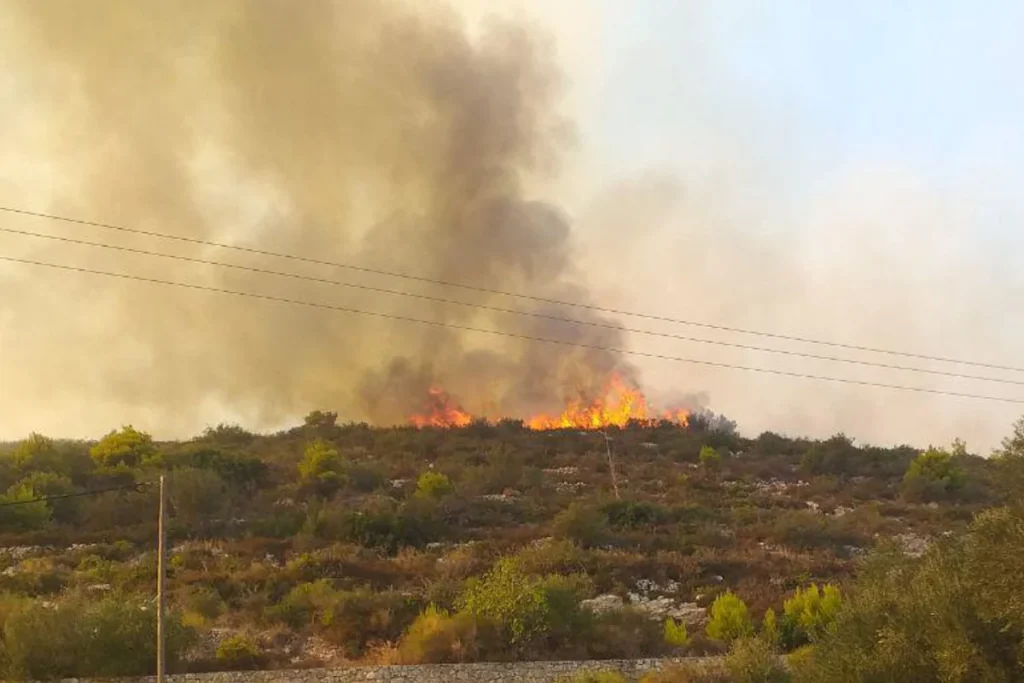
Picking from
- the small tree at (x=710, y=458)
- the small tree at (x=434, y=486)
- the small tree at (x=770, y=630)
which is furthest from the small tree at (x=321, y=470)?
the small tree at (x=770, y=630)

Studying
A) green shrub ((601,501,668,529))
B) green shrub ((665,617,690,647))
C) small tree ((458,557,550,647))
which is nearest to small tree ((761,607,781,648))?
green shrub ((665,617,690,647))

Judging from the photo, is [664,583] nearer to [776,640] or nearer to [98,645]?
[776,640]

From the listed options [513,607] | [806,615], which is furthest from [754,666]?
[513,607]

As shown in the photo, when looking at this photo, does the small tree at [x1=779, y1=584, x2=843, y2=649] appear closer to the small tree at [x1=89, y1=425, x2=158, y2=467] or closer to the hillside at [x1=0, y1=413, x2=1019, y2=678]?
the hillside at [x1=0, y1=413, x2=1019, y2=678]

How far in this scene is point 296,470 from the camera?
196 feet

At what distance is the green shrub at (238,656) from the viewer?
26438mm

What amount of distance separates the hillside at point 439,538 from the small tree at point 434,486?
140 mm

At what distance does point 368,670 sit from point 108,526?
85.3 feet

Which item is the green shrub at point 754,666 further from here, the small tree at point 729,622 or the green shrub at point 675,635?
the small tree at point 729,622

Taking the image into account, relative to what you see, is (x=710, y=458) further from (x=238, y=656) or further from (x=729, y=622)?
(x=238, y=656)

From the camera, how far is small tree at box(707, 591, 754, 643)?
29.6 m

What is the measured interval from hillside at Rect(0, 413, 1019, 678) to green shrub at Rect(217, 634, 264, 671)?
0.05m

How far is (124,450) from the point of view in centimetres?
5931

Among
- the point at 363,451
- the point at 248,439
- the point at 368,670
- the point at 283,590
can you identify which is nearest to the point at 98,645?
the point at 368,670
